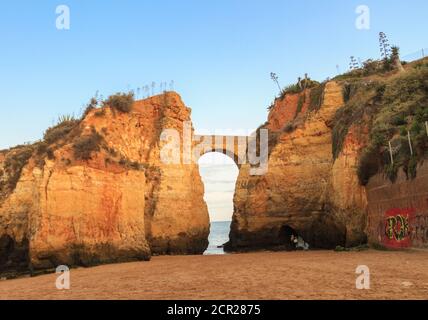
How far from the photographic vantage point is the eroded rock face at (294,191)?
31.0 m

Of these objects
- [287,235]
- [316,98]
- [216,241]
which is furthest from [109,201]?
[216,241]

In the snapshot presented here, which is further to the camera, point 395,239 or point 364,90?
point 364,90

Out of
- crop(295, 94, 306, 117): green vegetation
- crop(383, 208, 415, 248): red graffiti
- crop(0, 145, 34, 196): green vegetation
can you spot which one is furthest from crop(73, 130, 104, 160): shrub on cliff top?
crop(295, 94, 306, 117): green vegetation

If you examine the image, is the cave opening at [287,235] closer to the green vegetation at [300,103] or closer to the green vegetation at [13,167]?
the green vegetation at [300,103]

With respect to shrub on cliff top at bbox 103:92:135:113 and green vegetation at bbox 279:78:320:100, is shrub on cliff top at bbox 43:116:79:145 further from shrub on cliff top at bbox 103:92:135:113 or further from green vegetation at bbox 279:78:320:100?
green vegetation at bbox 279:78:320:100

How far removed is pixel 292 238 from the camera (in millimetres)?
33938

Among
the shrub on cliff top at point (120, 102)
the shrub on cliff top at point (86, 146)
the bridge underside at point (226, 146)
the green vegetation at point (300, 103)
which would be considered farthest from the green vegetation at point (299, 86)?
the shrub on cliff top at point (86, 146)

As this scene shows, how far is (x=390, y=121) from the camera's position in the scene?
945 inches

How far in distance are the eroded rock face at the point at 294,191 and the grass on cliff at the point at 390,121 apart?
237cm

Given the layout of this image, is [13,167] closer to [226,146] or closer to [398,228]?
[226,146]

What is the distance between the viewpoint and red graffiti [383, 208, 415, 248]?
1960 cm
